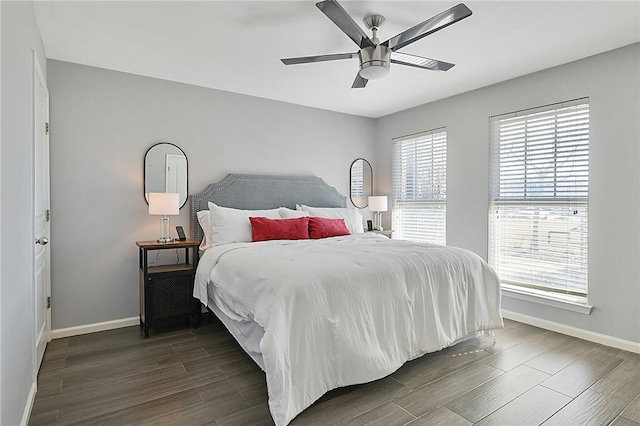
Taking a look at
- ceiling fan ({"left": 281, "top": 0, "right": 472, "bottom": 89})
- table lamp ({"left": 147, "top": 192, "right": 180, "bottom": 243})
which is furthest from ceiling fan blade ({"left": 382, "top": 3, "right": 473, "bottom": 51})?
table lamp ({"left": 147, "top": 192, "right": 180, "bottom": 243})

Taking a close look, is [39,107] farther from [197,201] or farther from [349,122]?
[349,122]

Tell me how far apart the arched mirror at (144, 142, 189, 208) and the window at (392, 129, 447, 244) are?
304 centimetres

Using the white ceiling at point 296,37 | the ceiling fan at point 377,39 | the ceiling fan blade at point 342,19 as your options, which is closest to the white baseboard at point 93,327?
the white ceiling at point 296,37

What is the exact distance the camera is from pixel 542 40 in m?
2.93

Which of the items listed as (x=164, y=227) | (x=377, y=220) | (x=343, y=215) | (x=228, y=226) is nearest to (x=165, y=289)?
(x=164, y=227)

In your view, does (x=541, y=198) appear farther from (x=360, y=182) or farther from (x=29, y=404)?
(x=29, y=404)

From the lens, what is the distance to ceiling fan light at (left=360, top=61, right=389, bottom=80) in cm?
252

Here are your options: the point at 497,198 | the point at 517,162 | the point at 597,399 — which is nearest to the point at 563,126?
the point at 517,162

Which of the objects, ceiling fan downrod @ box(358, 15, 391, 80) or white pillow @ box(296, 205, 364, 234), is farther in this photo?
white pillow @ box(296, 205, 364, 234)

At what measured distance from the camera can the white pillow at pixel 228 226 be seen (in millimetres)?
3629

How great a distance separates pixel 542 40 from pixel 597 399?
106 inches

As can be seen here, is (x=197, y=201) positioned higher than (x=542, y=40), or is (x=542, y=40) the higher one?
(x=542, y=40)

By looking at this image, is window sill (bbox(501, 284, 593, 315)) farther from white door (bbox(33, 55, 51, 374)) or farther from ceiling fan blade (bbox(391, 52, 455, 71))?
white door (bbox(33, 55, 51, 374))

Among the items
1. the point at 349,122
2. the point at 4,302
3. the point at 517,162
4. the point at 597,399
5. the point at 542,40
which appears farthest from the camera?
the point at 349,122
